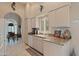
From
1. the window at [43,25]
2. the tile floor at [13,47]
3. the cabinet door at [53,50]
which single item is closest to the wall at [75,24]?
the cabinet door at [53,50]

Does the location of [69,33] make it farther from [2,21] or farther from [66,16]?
[2,21]

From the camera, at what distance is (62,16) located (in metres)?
3.69

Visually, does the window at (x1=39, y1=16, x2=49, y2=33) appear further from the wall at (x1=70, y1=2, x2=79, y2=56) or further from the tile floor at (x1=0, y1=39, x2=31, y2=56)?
the wall at (x1=70, y1=2, x2=79, y2=56)

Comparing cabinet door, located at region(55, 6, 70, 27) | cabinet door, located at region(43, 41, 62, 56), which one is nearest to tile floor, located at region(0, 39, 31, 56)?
cabinet door, located at region(43, 41, 62, 56)

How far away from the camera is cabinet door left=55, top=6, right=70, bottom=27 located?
3515 mm

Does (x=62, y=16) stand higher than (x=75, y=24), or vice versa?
(x=62, y=16)

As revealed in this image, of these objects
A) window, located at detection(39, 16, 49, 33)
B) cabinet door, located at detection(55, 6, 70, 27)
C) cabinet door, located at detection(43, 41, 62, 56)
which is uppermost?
cabinet door, located at detection(55, 6, 70, 27)

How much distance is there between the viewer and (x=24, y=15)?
336 cm

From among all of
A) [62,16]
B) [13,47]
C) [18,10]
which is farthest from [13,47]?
[62,16]

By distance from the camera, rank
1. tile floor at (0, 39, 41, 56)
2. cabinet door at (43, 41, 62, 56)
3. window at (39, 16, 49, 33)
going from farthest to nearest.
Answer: window at (39, 16, 49, 33), tile floor at (0, 39, 41, 56), cabinet door at (43, 41, 62, 56)

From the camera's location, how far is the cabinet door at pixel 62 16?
3515 mm

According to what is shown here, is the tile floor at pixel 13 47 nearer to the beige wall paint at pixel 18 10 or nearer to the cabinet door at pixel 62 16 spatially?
the beige wall paint at pixel 18 10

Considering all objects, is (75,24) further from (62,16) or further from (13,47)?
(13,47)

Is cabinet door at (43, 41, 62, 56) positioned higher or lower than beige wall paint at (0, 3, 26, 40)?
lower
